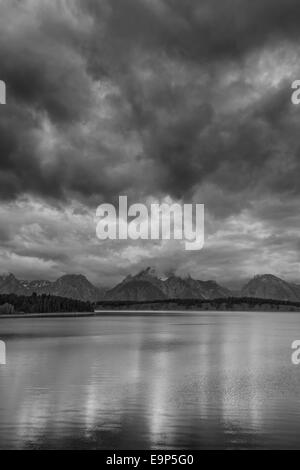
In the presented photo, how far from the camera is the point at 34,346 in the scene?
104438 millimetres

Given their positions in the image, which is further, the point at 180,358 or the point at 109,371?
the point at 180,358

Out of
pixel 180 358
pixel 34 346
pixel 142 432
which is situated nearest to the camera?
pixel 142 432

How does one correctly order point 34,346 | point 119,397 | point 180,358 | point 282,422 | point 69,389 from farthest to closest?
point 34,346 < point 180,358 < point 69,389 < point 119,397 < point 282,422

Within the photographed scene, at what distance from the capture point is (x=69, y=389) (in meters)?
51.8

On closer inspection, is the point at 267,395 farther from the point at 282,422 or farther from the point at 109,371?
the point at 109,371

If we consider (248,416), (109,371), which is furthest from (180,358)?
(248,416)

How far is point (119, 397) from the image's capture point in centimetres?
4753

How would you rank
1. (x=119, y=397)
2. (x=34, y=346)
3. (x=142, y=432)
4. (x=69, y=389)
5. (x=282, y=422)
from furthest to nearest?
(x=34, y=346)
(x=69, y=389)
(x=119, y=397)
(x=282, y=422)
(x=142, y=432)
